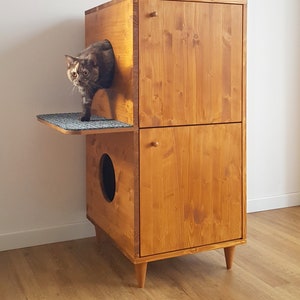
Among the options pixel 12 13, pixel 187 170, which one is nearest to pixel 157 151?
pixel 187 170

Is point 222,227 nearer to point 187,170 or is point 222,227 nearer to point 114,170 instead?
point 187,170

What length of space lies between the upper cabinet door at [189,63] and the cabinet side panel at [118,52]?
2.2 inches

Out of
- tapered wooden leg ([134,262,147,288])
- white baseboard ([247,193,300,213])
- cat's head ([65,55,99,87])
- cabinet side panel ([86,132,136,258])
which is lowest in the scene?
tapered wooden leg ([134,262,147,288])

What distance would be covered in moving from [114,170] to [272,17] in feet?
5.36

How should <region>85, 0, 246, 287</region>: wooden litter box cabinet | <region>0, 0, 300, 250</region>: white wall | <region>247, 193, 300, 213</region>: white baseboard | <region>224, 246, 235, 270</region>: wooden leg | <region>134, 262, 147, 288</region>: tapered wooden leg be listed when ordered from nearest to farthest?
<region>85, 0, 246, 287</region>: wooden litter box cabinet < <region>134, 262, 147, 288</region>: tapered wooden leg < <region>224, 246, 235, 270</region>: wooden leg < <region>0, 0, 300, 250</region>: white wall < <region>247, 193, 300, 213</region>: white baseboard

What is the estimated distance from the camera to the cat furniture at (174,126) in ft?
6.91

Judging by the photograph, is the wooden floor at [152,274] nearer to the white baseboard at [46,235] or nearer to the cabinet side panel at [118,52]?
the white baseboard at [46,235]

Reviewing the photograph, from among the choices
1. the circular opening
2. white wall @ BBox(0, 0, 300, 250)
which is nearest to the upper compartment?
the circular opening

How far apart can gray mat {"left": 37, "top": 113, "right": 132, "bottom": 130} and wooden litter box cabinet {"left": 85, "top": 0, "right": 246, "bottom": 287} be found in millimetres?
51

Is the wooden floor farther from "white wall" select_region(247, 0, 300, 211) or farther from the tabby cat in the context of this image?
the tabby cat

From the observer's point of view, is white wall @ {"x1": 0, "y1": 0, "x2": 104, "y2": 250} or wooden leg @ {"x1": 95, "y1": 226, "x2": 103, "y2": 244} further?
wooden leg @ {"x1": 95, "y1": 226, "x2": 103, "y2": 244}

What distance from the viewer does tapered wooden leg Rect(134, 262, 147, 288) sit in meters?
2.22

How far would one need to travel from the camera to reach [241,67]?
229cm

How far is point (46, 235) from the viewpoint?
2775mm
